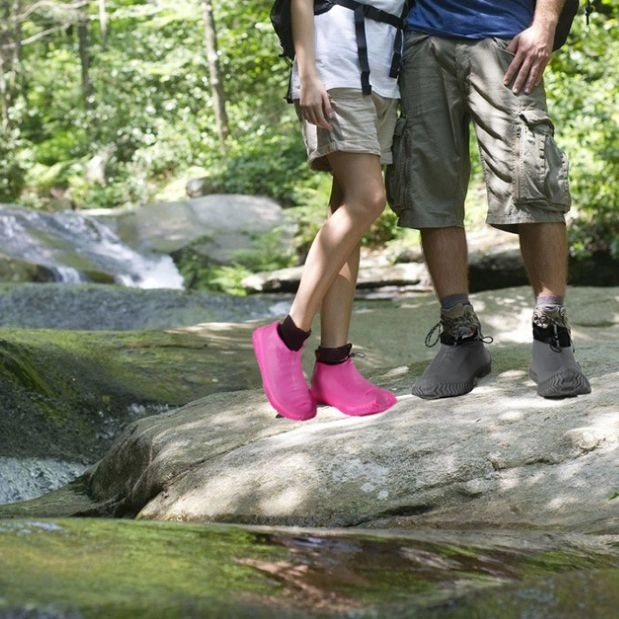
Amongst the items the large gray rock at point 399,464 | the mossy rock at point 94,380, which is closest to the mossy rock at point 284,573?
the large gray rock at point 399,464

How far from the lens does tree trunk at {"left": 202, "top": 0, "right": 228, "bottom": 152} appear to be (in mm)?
19516

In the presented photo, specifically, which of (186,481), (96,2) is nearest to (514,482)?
(186,481)

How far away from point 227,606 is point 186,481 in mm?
1759

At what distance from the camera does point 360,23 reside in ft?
11.6

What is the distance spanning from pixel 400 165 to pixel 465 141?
0.28 metres

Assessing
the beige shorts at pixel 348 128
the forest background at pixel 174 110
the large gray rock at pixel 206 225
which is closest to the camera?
the beige shorts at pixel 348 128

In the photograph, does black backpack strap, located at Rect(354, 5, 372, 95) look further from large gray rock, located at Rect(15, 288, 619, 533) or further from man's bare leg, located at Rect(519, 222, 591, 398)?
large gray rock, located at Rect(15, 288, 619, 533)

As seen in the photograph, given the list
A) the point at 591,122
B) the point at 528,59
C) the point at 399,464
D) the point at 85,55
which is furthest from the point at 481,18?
the point at 85,55

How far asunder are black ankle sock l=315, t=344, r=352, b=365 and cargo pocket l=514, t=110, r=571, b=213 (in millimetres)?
794

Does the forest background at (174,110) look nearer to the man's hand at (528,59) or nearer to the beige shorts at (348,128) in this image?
the man's hand at (528,59)

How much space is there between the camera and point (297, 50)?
3539 millimetres

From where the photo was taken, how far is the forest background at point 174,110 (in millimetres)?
14391

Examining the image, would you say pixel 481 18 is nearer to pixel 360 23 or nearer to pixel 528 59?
pixel 528 59

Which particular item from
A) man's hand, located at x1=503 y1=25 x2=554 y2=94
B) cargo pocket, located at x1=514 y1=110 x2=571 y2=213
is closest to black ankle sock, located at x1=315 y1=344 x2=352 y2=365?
cargo pocket, located at x1=514 y1=110 x2=571 y2=213
